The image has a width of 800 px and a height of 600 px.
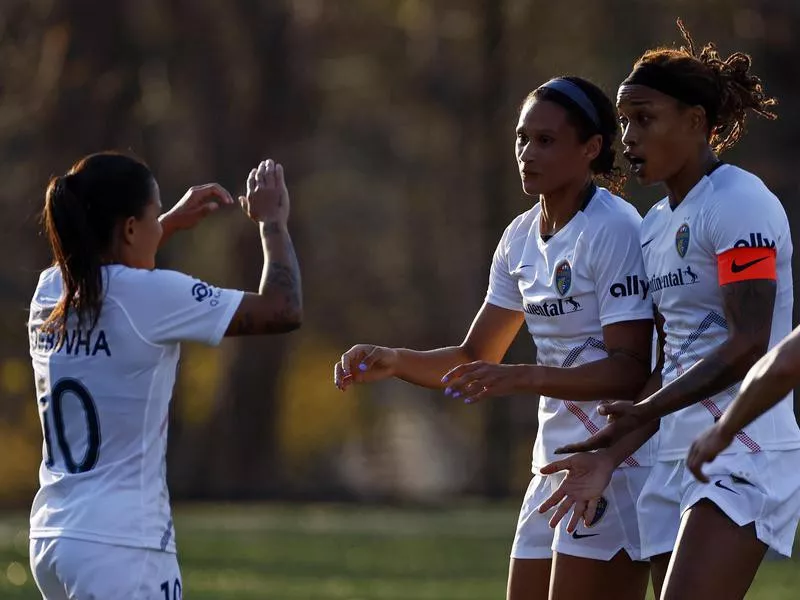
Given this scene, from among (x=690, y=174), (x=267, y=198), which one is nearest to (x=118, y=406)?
(x=267, y=198)

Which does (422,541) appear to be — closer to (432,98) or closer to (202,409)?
(432,98)

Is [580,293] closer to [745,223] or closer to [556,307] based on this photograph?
[556,307]

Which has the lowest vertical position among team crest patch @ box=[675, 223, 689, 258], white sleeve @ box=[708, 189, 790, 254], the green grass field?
the green grass field

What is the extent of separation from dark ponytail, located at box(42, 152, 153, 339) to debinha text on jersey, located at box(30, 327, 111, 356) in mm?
26

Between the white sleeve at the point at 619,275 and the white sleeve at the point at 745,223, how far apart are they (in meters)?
0.41

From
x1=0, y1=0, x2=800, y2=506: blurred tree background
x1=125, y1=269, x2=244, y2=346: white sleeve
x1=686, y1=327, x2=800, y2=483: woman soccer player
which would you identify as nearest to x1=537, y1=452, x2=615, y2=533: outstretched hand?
x1=125, y1=269, x2=244, y2=346: white sleeve

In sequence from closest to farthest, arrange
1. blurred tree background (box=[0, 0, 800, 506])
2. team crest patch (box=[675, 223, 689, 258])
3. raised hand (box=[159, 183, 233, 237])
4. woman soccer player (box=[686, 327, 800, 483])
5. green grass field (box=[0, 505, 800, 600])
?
woman soccer player (box=[686, 327, 800, 483]) < team crest patch (box=[675, 223, 689, 258]) < raised hand (box=[159, 183, 233, 237]) < green grass field (box=[0, 505, 800, 600]) < blurred tree background (box=[0, 0, 800, 506])

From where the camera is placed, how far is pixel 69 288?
17.1ft

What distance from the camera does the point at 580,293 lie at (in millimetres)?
5816

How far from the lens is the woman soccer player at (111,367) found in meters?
5.05

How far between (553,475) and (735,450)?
0.82 metres

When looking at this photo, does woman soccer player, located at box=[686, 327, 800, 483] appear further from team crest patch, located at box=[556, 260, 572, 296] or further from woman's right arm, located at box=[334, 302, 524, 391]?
woman's right arm, located at box=[334, 302, 524, 391]

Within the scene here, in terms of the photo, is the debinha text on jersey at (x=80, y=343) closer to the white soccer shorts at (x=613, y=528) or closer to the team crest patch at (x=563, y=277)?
the team crest patch at (x=563, y=277)

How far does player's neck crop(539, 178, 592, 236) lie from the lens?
19.6ft
